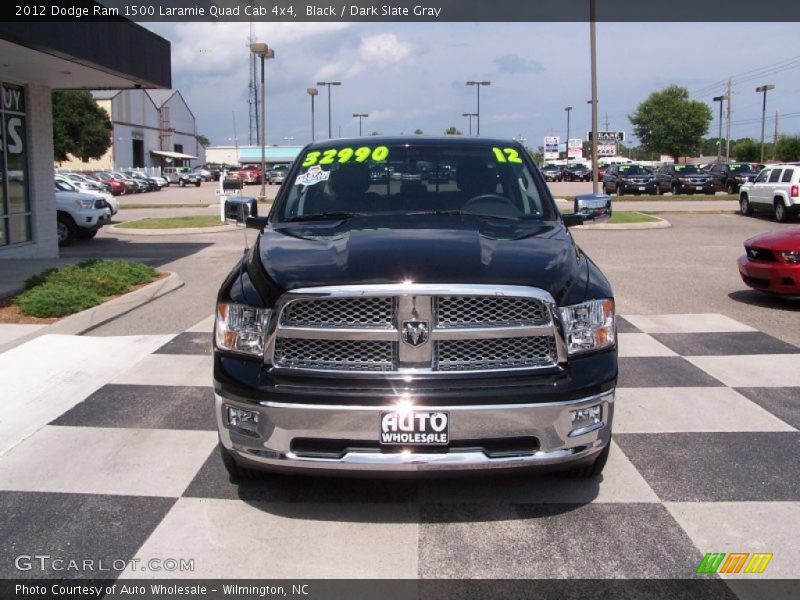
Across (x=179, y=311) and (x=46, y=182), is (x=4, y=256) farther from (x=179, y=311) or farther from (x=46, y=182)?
(x=179, y=311)

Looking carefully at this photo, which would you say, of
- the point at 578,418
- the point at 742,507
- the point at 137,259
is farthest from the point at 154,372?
Answer: the point at 137,259

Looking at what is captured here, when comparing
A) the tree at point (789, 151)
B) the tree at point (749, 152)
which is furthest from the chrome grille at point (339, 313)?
the tree at point (749, 152)

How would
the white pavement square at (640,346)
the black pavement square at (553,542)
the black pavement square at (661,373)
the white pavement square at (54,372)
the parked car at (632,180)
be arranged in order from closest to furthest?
the black pavement square at (553,542), the white pavement square at (54,372), the black pavement square at (661,373), the white pavement square at (640,346), the parked car at (632,180)

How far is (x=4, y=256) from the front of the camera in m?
14.4

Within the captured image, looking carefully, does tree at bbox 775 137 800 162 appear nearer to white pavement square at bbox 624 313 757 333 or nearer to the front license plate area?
white pavement square at bbox 624 313 757 333

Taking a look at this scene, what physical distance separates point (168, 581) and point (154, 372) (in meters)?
3.61

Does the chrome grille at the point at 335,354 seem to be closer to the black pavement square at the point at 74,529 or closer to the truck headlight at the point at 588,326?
the truck headlight at the point at 588,326

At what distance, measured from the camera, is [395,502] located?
4.19 metres

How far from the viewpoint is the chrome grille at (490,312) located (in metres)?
3.70

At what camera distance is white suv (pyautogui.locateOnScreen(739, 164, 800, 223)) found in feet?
75.0

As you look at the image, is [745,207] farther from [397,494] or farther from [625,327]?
[397,494]

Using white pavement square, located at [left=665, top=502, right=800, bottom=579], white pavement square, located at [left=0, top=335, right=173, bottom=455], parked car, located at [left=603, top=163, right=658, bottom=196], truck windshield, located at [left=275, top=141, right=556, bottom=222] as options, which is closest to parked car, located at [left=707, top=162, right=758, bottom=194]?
parked car, located at [left=603, top=163, right=658, bottom=196]

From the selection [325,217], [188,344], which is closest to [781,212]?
[188,344]

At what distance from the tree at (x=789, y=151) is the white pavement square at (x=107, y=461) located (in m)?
74.9
